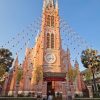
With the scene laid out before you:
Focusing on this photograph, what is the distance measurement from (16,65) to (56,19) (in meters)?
17.5

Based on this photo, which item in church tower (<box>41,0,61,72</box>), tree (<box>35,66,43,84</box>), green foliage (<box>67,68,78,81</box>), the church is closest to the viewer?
tree (<box>35,66,43,84</box>)

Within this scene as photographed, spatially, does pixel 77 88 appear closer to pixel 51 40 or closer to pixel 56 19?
pixel 51 40

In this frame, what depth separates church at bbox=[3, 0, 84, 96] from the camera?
39.1m

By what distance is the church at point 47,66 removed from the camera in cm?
3912

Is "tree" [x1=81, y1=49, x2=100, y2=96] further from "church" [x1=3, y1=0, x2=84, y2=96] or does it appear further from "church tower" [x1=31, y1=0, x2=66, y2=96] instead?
"church tower" [x1=31, y1=0, x2=66, y2=96]

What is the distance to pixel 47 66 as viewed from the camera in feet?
139

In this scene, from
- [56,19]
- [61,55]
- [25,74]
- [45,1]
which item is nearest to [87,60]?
[61,55]

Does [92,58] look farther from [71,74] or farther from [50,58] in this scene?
[50,58]

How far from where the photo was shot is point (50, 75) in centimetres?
3916

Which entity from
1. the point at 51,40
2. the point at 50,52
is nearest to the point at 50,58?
the point at 50,52

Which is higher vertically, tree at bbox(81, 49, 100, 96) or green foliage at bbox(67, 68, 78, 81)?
tree at bbox(81, 49, 100, 96)

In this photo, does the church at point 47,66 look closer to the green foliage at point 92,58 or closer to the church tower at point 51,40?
the church tower at point 51,40

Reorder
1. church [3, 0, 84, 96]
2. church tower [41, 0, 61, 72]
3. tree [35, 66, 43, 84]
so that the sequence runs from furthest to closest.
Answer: church tower [41, 0, 61, 72] → church [3, 0, 84, 96] → tree [35, 66, 43, 84]

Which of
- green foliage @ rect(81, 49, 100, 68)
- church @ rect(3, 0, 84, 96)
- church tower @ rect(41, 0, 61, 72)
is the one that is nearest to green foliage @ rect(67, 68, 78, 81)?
church @ rect(3, 0, 84, 96)
